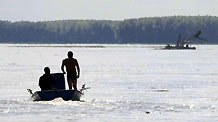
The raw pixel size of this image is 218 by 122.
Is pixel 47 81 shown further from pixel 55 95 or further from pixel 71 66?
pixel 71 66

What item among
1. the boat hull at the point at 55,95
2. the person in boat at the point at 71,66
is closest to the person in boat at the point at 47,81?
the boat hull at the point at 55,95

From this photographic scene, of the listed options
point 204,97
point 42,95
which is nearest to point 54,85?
point 42,95

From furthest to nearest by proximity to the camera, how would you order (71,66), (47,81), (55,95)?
(71,66)
(47,81)
(55,95)

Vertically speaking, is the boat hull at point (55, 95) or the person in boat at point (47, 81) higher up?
the person in boat at point (47, 81)

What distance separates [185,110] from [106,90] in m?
12.0

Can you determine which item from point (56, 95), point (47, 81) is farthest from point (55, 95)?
point (47, 81)

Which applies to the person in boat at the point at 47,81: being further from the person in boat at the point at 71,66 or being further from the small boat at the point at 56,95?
the person in boat at the point at 71,66

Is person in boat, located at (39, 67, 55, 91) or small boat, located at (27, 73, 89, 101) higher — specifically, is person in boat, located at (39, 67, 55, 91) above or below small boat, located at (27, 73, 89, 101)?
above

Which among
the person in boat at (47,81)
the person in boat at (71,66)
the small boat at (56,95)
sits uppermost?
the person in boat at (71,66)

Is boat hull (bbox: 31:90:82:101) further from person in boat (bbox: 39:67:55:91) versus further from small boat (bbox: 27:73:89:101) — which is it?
person in boat (bbox: 39:67:55:91)

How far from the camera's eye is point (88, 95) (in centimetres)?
3953

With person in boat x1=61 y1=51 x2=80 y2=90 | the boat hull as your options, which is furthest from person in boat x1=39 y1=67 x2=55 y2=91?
person in boat x1=61 y1=51 x2=80 y2=90

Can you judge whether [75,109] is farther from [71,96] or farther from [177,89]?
[177,89]

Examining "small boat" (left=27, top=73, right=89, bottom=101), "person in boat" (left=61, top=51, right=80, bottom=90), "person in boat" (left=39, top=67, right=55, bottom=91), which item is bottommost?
"small boat" (left=27, top=73, right=89, bottom=101)
